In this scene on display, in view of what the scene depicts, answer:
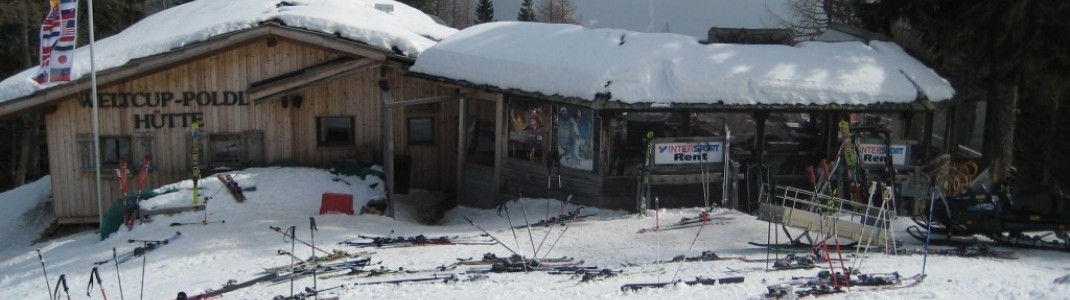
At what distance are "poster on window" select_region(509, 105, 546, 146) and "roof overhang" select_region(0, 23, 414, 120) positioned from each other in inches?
126

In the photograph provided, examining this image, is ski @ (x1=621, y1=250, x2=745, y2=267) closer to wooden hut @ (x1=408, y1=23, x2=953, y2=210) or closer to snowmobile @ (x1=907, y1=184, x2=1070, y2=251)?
snowmobile @ (x1=907, y1=184, x2=1070, y2=251)

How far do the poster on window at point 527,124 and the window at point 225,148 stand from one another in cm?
649

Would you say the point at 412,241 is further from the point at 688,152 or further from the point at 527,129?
the point at 688,152

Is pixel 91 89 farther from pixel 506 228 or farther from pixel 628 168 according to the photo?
pixel 628 168

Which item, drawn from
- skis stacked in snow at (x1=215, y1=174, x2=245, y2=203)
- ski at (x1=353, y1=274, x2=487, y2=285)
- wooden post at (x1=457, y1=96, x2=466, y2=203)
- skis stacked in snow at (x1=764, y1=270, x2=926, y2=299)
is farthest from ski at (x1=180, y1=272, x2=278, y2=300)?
wooden post at (x1=457, y1=96, x2=466, y2=203)

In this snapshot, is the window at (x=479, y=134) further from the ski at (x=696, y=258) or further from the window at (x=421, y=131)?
the ski at (x=696, y=258)

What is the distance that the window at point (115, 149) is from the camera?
2028 cm

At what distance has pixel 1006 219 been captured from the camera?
1355 cm

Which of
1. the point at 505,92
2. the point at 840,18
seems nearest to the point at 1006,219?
the point at 505,92

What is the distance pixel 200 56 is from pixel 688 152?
10.5 metres

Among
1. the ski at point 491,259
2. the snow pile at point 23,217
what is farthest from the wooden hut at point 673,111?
the snow pile at point 23,217

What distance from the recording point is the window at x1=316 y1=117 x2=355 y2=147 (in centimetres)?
2133

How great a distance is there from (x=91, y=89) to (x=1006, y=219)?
17.2 meters

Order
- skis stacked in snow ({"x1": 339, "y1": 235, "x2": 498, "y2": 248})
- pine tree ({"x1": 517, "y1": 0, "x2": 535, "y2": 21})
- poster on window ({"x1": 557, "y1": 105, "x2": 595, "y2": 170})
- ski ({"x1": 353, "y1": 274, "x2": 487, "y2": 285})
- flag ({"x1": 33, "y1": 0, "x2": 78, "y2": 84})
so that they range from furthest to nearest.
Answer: pine tree ({"x1": 517, "y1": 0, "x2": 535, "y2": 21})
poster on window ({"x1": 557, "y1": 105, "x2": 595, "y2": 170})
flag ({"x1": 33, "y1": 0, "x2": 78, "y2": 84})
skis stacked in snow ({"x1": 339, "y1": 235, "x2": 498, "y2": 248})
ski ({"x1": 353, "y1": 274, "x2": 487, "y2": 285})
